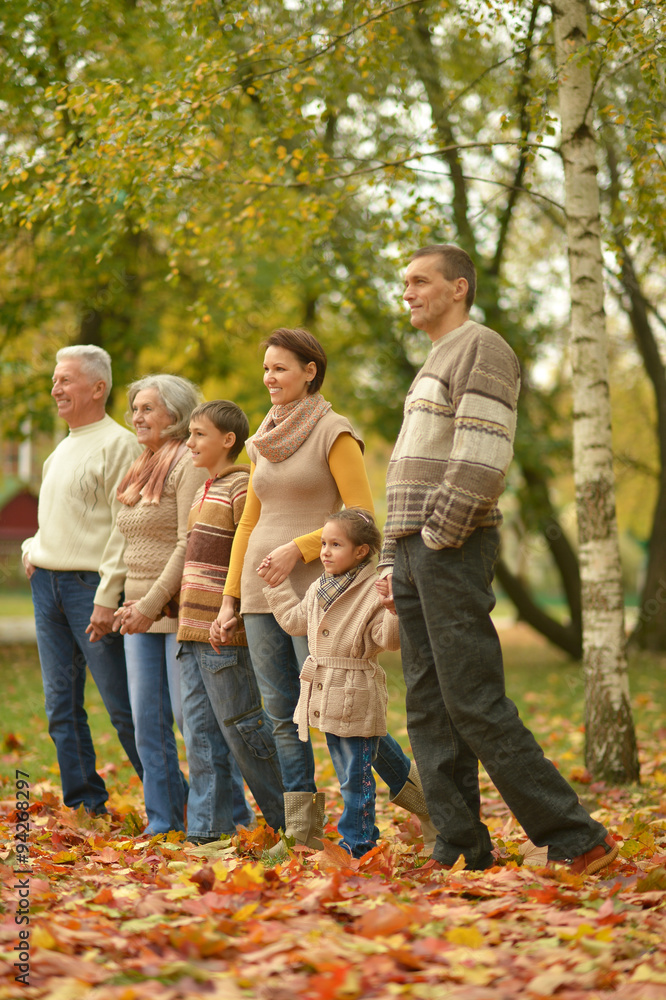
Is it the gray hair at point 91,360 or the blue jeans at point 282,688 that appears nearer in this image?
the blue jeans at point 282,688

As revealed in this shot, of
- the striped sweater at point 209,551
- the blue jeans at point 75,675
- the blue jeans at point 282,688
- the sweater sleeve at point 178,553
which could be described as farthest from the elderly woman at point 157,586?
the blue jeans at point 282,688

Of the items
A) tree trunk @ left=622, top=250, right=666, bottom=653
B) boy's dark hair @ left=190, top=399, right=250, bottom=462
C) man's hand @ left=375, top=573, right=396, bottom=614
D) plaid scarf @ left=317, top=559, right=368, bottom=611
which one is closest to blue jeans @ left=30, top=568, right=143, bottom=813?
boy's dark hair @ left=190, top=399, right=250, bottom=462

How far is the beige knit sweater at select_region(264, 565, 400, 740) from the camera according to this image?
3.74 meters

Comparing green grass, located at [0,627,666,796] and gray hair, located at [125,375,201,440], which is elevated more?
gray hair, located at [125,375,201,440]

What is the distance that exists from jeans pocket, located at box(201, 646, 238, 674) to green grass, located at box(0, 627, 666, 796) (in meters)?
2.47

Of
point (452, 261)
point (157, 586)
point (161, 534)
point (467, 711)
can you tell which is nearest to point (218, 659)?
point (157, 586)

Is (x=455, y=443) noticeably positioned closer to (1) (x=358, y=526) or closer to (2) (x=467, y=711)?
(1) (x=358, y=526)

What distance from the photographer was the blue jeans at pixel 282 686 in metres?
3.97

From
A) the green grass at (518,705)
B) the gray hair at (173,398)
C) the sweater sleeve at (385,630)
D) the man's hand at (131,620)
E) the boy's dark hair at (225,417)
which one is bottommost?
the green grass at (518,705)

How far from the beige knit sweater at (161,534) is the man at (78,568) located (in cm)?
28

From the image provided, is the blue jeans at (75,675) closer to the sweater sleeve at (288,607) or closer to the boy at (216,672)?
the boy at (216,672)

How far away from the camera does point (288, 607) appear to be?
3.90m

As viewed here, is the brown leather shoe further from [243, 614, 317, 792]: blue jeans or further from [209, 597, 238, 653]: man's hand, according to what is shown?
[209, 597, 238, 653]: man's hand

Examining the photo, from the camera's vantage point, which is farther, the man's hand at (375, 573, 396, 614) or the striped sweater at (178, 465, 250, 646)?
the striped sweater at (178, 465, 250, 646)
